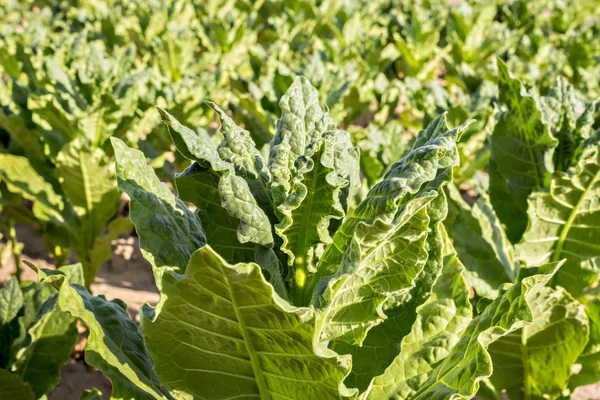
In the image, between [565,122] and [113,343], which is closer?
[113,343]

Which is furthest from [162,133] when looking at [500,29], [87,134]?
[500,29]

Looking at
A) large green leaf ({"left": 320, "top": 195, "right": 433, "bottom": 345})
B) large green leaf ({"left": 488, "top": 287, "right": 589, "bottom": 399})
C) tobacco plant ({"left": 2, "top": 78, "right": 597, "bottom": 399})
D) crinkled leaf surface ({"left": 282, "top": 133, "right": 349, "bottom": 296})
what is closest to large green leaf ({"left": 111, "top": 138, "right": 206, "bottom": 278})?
tobacco plant ({"left": 2, "top": 78, "right": 597, "bottom": 399})

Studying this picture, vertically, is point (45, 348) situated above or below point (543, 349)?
above

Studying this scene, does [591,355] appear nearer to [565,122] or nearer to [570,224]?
[570,224]

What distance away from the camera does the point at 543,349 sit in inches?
98.3

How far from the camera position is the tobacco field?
1.51 metres

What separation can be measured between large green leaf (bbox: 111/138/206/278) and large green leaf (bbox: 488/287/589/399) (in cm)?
125

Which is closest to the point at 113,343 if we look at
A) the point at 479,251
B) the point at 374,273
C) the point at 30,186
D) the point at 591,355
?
the point at 374,273

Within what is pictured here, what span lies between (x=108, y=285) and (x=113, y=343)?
9.44ft

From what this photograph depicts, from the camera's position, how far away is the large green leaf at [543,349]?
2.37m

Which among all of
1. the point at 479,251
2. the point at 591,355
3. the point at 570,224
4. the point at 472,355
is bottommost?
the point at 591,355

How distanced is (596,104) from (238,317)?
1921 millimetres

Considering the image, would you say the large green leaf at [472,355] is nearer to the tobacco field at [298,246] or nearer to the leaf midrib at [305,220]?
the tobacco field at [298,246]

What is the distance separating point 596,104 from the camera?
2.72 m
